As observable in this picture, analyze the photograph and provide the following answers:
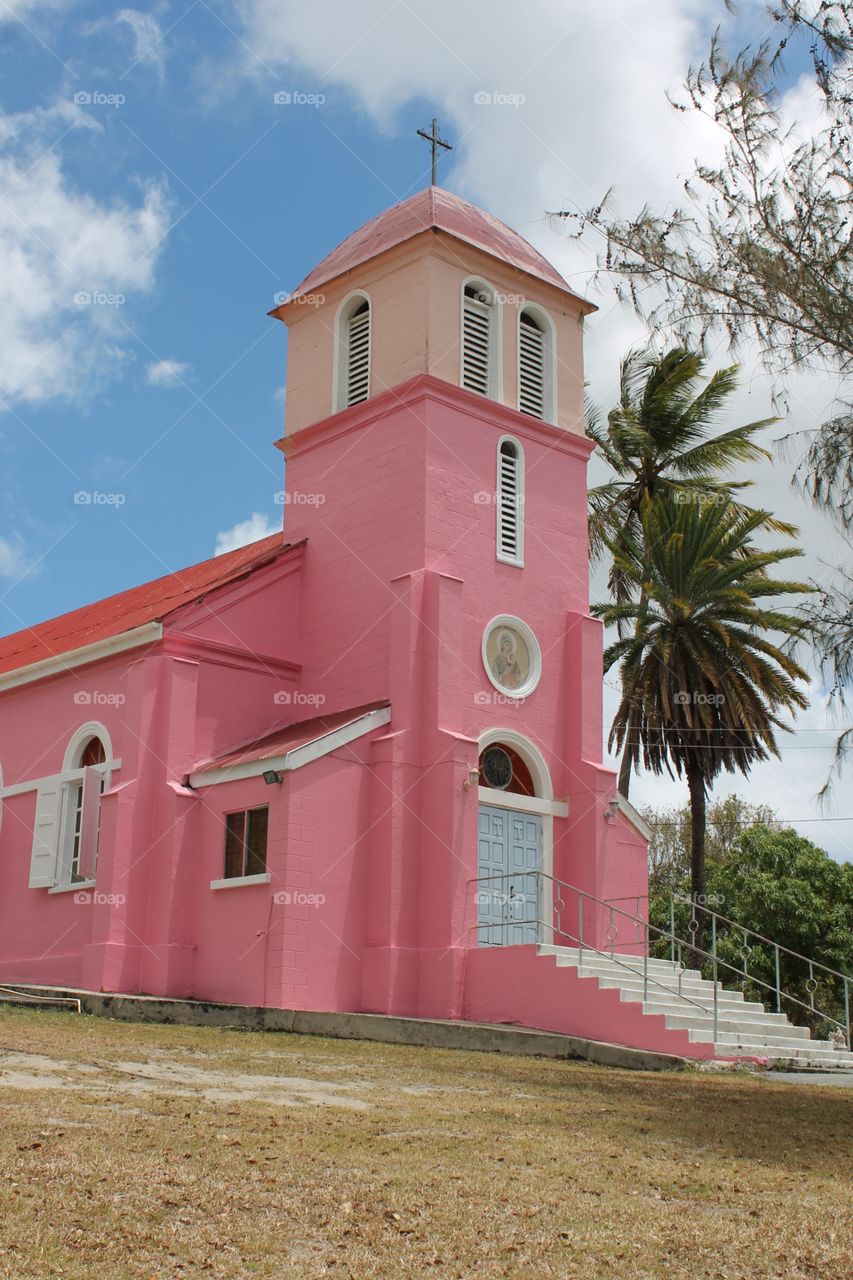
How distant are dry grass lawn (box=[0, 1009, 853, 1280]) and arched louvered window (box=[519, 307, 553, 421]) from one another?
1354 cm

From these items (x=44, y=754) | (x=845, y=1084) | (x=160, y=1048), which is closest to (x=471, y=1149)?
(x=160, y=1048)

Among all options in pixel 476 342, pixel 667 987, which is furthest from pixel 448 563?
pixel 667 987

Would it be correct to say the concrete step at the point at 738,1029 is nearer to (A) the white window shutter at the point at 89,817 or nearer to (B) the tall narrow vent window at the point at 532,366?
(A) the white window shutter at the point at 89,817

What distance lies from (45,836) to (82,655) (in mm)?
2991

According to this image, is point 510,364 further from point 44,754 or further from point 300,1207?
point 300,1207

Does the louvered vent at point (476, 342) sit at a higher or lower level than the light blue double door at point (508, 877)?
higher

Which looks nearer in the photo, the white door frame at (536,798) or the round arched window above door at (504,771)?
the white door frame at (536,798)

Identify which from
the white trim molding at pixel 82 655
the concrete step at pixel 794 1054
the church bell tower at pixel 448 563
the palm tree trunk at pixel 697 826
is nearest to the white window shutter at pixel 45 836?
the white trim molding at pixel 82 655

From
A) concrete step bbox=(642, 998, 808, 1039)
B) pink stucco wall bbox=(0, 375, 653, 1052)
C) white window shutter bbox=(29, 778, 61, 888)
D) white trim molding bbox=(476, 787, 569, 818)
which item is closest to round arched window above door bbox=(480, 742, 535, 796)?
white trim molding bbox=(476, 787, 569, 818)

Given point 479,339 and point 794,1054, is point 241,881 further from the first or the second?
point 479,339

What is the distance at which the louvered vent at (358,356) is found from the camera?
23.3 m

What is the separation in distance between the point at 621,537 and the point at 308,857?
44.1ft

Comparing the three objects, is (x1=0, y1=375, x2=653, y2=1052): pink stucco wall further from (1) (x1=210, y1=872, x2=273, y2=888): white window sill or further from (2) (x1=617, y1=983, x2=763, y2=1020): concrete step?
(2) (x1=617, y1=983, x2=763, y2=1020): concrete step

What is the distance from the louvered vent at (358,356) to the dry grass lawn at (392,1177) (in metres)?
13.4
